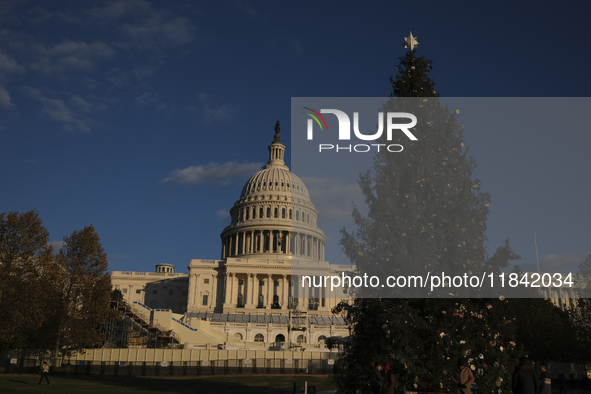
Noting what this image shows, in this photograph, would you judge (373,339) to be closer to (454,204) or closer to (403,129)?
(454,204)

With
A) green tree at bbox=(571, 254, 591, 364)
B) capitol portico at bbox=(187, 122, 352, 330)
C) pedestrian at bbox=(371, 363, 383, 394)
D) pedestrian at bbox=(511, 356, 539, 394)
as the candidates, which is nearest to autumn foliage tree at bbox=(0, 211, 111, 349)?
pedestrian at bbox=(371, 363, 383, 394)

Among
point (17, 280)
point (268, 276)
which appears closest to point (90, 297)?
point (17, 280)

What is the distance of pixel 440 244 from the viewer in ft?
66.8

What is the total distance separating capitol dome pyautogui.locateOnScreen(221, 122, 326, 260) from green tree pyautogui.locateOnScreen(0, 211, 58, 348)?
290 ft

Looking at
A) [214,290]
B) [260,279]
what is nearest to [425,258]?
[260,279]

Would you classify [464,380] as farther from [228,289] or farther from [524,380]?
[228,289]

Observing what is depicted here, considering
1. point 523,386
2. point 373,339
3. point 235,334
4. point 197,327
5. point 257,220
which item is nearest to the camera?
point 523,386

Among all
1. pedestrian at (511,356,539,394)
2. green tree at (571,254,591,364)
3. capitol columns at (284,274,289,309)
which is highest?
capitol columns at (284,274,289,309)

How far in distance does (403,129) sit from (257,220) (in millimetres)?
121948

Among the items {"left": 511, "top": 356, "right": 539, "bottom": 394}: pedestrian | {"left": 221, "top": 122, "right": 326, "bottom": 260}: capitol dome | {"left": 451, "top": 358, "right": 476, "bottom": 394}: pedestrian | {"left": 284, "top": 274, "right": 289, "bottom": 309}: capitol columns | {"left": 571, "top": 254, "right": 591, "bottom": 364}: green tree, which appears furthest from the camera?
{"left": 221, "top": 122, "right": 326, "bottom": 260}: capitol dome

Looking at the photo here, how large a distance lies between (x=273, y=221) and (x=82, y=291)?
9200 centimetres

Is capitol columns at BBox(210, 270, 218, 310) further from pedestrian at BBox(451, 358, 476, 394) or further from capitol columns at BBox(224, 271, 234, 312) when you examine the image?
pedestrian at BBox(451, 358, 476, 394)

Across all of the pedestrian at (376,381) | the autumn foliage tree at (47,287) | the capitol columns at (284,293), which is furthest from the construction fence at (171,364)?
the capitol columns at (284,293)

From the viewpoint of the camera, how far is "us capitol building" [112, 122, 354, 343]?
9181 centimetres
